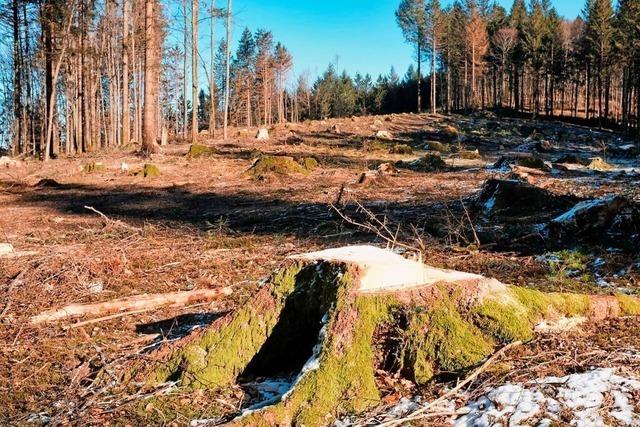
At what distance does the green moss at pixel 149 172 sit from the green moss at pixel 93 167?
5.95ft

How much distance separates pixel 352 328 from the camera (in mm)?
3498

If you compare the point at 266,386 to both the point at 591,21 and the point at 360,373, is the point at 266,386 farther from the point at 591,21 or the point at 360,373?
the point at 591,21

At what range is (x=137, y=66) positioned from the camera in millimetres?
39031

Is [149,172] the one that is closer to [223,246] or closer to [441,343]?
[223,246]

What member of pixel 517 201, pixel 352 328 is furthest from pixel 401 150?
pixel 352 328

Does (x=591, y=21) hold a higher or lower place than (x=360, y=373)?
higher

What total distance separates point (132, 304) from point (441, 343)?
11.8 feet

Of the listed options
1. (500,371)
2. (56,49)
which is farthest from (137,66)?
(500,371)

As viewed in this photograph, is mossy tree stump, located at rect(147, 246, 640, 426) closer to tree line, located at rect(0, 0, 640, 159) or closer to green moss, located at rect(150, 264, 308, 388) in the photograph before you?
green moss, located at rect(150, 264, 308, 388)

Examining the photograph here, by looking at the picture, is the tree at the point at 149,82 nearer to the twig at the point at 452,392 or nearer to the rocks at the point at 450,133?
the rocks at the point at 450,133

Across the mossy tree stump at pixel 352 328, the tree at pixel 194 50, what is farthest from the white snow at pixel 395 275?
the tree at pixel 194 50

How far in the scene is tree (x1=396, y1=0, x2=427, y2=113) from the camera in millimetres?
57656

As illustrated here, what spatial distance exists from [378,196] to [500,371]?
9086mm

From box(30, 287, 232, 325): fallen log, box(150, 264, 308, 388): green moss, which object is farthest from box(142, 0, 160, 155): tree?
box(150, 264, 308, 388): green moss
